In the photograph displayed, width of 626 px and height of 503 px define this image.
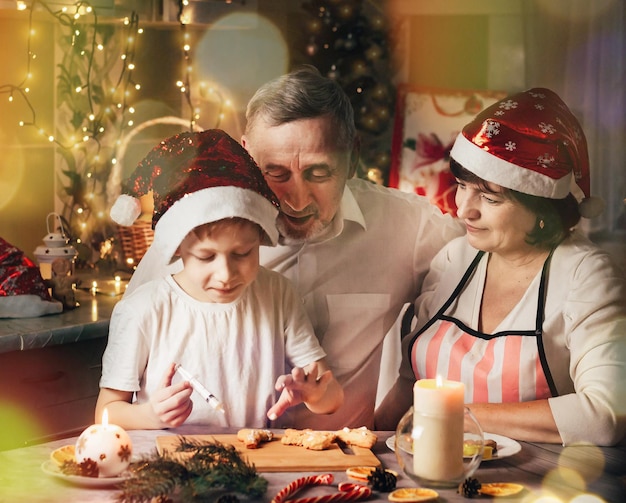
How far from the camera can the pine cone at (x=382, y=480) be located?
1.42 meters

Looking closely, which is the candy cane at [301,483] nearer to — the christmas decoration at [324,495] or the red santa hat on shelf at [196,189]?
the christmas decoration at [324,495]

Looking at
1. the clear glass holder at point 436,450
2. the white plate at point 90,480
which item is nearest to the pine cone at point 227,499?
the white plate at point 90,480

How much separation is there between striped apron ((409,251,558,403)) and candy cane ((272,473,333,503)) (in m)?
0.34

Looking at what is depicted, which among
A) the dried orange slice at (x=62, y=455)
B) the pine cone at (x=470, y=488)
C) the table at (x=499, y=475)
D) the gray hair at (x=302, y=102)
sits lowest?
the table at (x=499, y=475)

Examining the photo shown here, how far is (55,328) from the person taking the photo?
2.22 metres

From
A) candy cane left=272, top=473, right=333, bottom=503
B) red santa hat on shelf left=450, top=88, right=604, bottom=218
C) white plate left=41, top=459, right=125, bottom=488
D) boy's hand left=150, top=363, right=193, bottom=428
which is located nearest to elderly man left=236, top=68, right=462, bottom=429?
red santa hat on shelf left=450, top=88, right=604, bottom=218

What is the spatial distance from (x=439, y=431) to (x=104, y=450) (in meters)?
0.47

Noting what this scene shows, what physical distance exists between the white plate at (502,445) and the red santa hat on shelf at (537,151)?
16.8 inches

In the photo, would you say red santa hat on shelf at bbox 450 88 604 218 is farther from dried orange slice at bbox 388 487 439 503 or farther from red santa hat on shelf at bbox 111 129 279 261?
dried orange slice at bbox 388 487 439 503

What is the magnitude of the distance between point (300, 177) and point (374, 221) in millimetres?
184

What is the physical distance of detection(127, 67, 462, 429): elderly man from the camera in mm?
1886

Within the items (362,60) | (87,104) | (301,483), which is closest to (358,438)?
(301,483)

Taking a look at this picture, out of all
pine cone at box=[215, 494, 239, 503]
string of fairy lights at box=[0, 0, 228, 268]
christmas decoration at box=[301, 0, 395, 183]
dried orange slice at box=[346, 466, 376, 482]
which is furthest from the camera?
string of fairy lights at box=[0, 0, 228, 268]

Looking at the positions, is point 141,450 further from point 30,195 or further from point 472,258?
point 30,195
